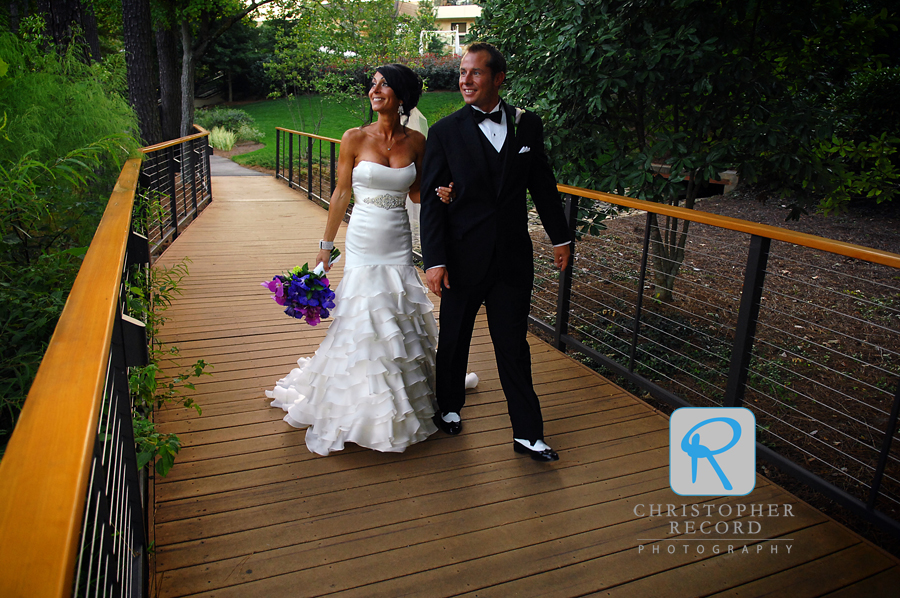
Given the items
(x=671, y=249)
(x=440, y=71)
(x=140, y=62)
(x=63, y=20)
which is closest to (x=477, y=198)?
(x=671, y=249)

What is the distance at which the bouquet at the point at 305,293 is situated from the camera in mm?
2863

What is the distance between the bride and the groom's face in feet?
1.23

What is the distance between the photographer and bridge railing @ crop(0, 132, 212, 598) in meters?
0.69

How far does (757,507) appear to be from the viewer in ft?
8.04

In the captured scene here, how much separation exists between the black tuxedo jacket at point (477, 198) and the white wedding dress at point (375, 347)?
0.33m

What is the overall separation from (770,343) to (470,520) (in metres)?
1.77

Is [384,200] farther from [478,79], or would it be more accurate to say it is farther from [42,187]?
[42,187]

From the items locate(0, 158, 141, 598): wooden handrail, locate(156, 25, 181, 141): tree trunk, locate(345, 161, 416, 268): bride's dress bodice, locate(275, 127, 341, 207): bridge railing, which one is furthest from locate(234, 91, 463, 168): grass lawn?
locate(0, 158, 141, 598): wooden handrail

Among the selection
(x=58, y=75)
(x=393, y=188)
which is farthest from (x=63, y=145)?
(x=393, y=188)

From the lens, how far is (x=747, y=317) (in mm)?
2656

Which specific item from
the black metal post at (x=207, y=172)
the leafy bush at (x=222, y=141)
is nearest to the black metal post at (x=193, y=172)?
the black metal post at (x=207, y=172)

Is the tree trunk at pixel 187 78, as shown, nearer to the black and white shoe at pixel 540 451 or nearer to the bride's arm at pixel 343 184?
the bride's arm at pixel 343 184

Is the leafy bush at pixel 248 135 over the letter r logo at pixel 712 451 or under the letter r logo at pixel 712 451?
over

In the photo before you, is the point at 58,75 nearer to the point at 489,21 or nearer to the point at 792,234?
the point at 489,21
